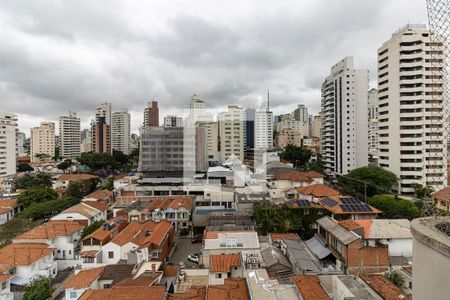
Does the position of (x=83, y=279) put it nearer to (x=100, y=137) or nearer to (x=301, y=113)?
(x=100, y=137)

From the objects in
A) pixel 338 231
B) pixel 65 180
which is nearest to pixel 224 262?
pixel 338 231

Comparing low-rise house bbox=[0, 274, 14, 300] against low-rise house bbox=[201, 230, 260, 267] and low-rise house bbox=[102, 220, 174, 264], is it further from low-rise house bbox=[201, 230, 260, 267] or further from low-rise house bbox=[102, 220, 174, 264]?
low-rise house bbox=[201, 230, 260, 267]

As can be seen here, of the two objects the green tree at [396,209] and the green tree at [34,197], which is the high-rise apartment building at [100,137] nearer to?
the green tree at [34,197]

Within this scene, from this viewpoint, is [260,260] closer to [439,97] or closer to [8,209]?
[439,97]

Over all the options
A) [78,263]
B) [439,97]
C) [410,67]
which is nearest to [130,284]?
[78,263]

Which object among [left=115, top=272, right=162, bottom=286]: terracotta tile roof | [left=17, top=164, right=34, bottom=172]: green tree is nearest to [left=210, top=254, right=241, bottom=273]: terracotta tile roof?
[left=115, top=272, right=162, bottom=286]: terracotta tile roof

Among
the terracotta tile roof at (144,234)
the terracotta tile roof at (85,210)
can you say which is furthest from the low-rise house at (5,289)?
the terracotta tile roof at (85,210)
